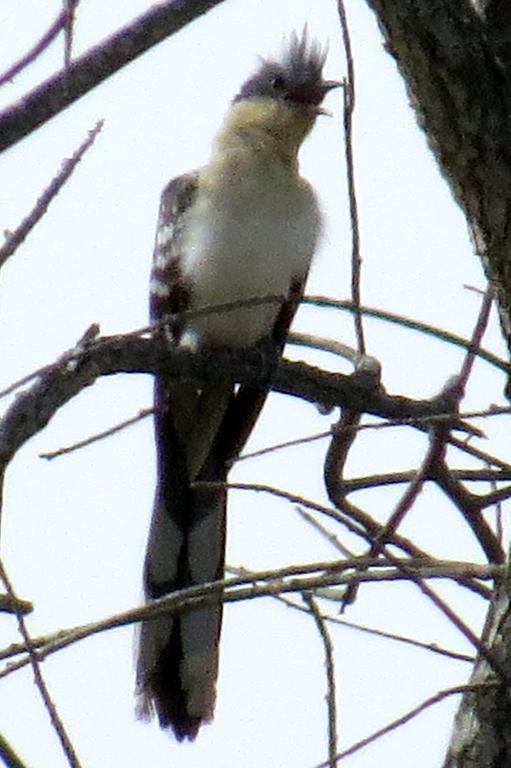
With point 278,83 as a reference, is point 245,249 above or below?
below

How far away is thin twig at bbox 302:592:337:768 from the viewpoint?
201cm

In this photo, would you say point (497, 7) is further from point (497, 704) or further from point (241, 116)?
point (241, 116)

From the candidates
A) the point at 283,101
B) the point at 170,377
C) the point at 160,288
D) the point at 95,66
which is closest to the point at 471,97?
the point at 95,66

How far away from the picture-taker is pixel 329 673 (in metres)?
2.10

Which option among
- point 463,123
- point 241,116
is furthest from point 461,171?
point 241,116

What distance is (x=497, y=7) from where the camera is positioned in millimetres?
2279

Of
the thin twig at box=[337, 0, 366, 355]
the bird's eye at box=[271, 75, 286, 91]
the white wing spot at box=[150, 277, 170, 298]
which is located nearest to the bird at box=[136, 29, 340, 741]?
the white wing spot at box=[150, 277, 170, 298]

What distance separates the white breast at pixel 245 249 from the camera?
3.94 m

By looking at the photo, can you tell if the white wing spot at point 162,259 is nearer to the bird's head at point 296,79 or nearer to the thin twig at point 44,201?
the bird's head at point 296,79

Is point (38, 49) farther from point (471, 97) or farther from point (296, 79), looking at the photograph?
point (296, 79)

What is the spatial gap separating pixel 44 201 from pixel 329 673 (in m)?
0.75

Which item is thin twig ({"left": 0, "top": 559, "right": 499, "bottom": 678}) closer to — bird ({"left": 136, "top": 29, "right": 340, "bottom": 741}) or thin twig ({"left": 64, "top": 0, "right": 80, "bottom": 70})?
thin twig ({"left": 64, "top": 0, "right": 80, "bottom": 70})

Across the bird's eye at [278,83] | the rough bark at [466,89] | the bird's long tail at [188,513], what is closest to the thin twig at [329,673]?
the rough bark at [466,89]

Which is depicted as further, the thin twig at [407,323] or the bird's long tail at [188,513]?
the bird's long tail at [188,513]
